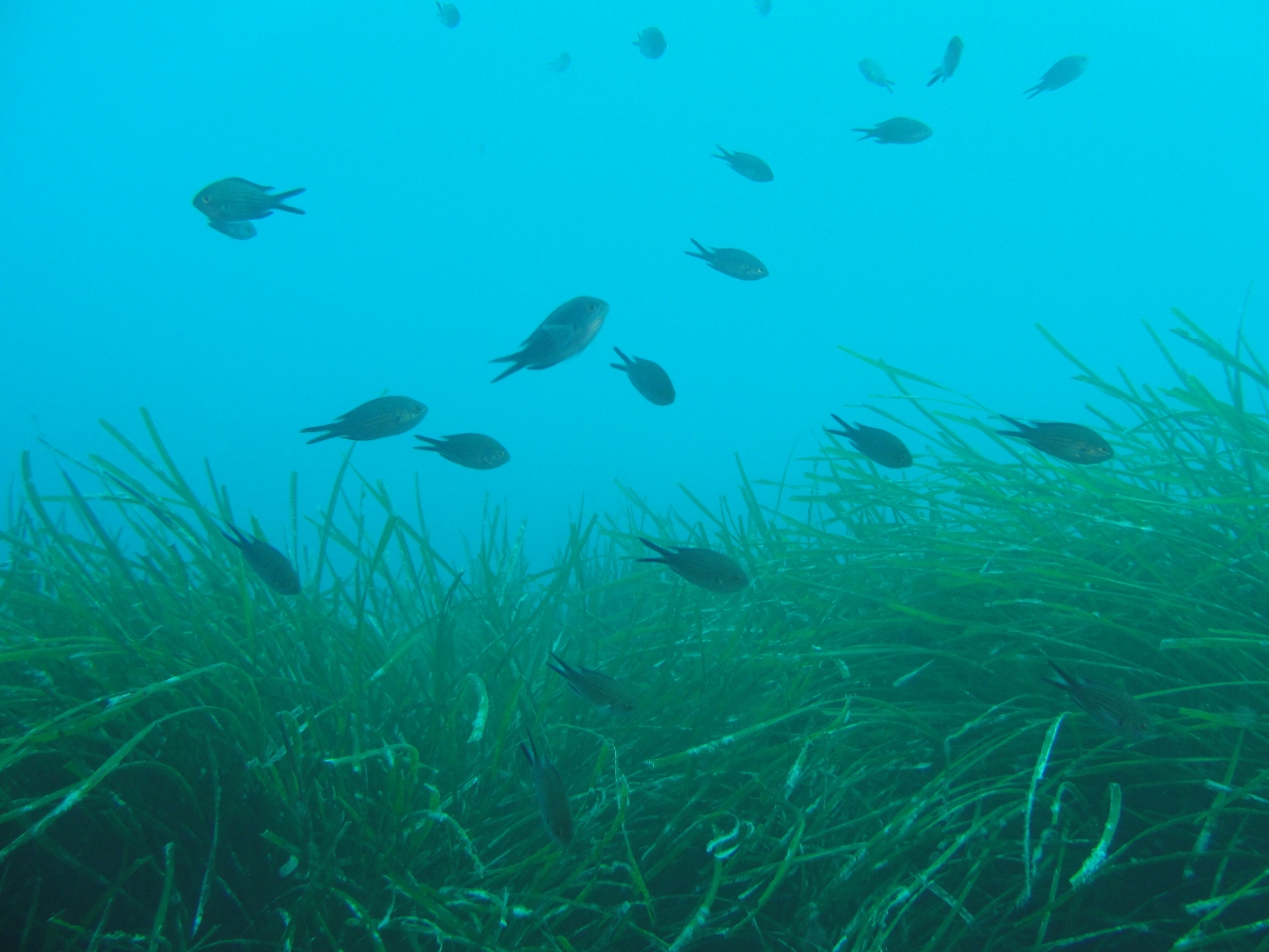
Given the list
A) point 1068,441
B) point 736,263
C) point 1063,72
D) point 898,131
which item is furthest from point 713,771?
point 1063,72

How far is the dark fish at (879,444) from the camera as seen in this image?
2.71m

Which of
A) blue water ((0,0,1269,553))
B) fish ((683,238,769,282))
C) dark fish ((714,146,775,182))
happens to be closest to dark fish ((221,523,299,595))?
fish ((683,238,769,282))

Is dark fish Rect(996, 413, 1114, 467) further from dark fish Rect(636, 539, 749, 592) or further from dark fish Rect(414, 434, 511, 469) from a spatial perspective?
dark fish Rect(414, 434, 511, 469)

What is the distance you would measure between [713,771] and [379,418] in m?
2.05

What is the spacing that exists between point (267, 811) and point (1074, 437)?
9.62ft

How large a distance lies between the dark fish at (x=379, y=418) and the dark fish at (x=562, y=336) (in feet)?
1.87

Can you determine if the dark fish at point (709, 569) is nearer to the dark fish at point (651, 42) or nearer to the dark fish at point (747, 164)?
the dark fish at point (747, 164)

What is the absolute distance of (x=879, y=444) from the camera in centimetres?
272

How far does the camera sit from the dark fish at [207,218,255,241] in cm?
361

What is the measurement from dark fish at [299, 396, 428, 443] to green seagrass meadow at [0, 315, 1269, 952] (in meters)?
0.61

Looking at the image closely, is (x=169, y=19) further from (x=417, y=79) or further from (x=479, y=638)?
(x=479, y=638)

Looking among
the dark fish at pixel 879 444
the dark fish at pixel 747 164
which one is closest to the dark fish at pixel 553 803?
the dark fish at pixel 879 444

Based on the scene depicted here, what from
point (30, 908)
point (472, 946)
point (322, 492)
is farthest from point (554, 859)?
point (322, 492)

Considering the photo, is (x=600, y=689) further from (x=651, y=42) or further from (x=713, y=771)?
(x=651, y=42)
